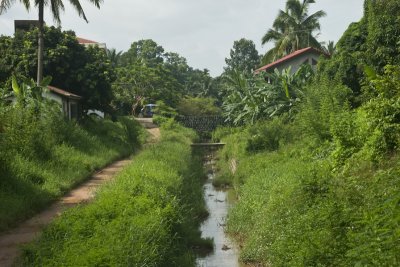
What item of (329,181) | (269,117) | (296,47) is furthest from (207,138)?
(329,181)

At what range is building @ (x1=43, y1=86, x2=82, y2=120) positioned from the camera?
22031 mm

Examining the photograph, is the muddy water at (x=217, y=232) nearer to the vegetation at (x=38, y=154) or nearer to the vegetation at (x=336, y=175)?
the vegetation at (x=336, y=175)

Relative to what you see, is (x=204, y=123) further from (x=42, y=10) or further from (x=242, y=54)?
(x=242, y=54)

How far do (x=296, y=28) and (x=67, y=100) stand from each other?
936 inches

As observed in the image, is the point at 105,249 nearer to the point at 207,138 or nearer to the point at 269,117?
the point at 269,117

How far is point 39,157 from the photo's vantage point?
14945 mm

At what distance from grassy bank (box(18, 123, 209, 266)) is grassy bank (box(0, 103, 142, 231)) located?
1816mm

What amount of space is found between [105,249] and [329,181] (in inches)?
192

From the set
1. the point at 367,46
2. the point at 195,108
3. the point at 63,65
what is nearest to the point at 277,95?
the point at 367,46

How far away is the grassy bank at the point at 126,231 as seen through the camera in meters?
7.15

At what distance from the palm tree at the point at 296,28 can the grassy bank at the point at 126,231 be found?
97.1ft

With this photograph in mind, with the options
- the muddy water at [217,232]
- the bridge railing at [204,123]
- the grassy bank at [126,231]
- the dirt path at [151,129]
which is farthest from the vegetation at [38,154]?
the bridge railing at [204,123]

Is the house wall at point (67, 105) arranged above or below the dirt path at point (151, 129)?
above

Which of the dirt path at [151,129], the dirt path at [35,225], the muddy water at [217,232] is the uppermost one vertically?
the dirt path at [151,129]
